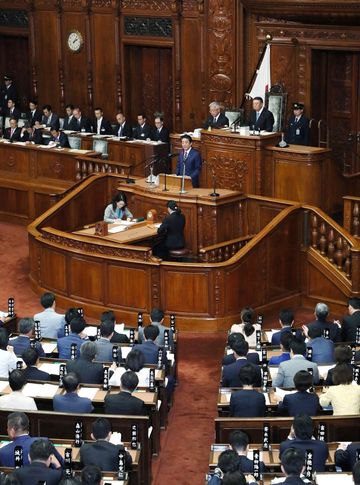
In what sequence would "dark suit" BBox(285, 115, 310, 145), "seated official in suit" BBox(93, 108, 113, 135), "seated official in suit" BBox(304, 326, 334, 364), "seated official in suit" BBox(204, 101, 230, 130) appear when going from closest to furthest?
"seated official in suit" BBox(304, 326, 334, 364) < "dark suit" BBox(285, 115, 310, 145) < "seated official in suit" BBox(204, 101, 230, 130) < "seated official in suit" BBox(93, 108, 113, 135)

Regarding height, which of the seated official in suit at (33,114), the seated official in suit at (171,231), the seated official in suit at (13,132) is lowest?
the seated official in suit at (171,231)

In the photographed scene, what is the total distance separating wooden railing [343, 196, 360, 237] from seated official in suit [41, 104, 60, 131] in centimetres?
767

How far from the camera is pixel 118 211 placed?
52.3ft

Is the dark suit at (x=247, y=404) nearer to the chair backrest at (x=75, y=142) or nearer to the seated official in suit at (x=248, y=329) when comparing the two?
the seated official in suit at (x=248, y=329)

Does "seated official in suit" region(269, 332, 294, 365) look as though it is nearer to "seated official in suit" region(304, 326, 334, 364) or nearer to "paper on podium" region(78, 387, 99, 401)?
"seated official in suit" region(304, 326, 334, 364)

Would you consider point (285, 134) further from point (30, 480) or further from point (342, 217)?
point (30, 480)

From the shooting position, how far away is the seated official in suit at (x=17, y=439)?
8.29m

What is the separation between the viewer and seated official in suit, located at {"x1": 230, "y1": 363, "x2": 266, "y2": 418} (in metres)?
9.45

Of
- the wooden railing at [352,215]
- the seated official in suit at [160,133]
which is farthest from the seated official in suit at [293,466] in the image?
the seated official in suit at [160,133]

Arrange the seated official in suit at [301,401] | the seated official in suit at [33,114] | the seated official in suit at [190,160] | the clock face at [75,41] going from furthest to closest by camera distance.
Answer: the clock face at [75,41], the seated official in suit at [33,114], the seated official in suit at [190,160], the seated official in suit at [301,401]

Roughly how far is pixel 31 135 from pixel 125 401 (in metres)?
11.3

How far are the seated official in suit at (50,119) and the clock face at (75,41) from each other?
57.6 inches

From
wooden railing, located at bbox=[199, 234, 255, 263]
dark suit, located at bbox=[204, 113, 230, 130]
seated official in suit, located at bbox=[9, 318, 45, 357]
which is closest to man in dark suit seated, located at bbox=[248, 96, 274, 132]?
dark suit, located at bbox=[204, 113, 230, 130]

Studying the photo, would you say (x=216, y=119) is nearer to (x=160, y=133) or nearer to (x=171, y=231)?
(x=160, y=133)
